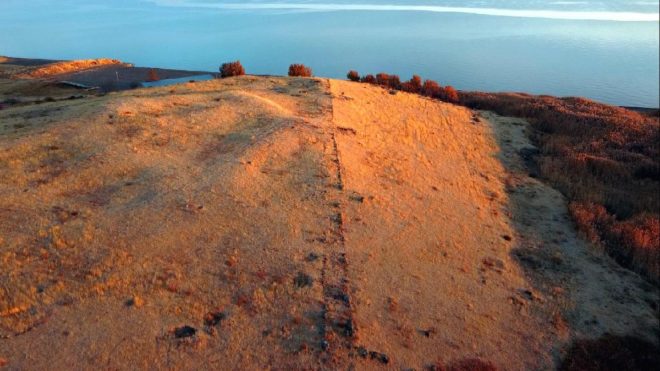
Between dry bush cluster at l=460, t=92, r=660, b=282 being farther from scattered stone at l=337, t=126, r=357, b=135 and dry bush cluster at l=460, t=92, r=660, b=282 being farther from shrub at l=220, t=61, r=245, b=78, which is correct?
shrub at l=220, t=61, r=245, b=78

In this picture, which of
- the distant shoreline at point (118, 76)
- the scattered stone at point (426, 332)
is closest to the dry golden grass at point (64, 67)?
the distant shoreline at point (118, 76)

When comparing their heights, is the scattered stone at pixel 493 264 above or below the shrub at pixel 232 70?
below

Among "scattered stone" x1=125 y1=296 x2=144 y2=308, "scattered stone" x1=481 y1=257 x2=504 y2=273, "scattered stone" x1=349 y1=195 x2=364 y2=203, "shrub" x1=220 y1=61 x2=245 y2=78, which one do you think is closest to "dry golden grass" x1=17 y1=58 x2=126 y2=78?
"shrub" x1=220 y1=61 x2=245 y2=78

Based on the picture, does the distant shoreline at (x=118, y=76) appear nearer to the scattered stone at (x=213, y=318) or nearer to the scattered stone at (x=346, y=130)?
the scattered stone at (x=346, y=130)

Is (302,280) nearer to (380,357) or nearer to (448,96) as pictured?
(380,357)

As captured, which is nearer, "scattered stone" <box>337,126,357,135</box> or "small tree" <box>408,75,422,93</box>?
"scattered stone" <box>337,126,357,135</box>
